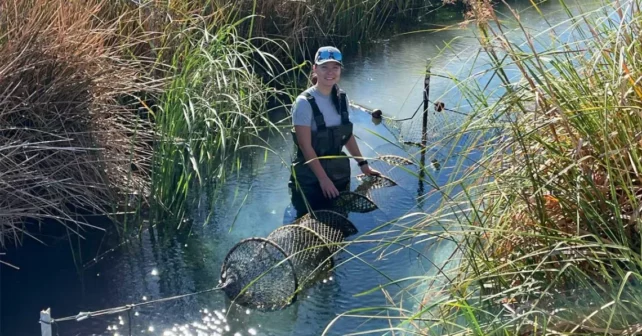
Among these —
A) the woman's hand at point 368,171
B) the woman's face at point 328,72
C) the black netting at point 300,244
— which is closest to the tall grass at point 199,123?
the woman's face at point 328,72

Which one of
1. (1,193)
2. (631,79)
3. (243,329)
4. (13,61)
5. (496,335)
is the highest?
(13,61)

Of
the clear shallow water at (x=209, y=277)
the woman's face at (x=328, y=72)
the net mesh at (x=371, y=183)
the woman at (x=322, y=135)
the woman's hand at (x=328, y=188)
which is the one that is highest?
the woman's face at (x=328, y=72)

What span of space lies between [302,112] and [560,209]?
93.9 inches

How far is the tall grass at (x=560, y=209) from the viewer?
262 cm

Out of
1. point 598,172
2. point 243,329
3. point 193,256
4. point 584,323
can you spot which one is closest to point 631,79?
point 598,172

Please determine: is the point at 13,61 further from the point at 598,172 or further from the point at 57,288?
the point at 598,172

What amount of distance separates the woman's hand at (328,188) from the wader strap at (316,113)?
0.34 meters

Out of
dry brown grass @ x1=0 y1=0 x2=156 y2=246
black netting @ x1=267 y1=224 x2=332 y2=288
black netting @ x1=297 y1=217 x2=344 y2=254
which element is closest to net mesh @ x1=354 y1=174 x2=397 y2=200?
black netting @ x1=297 y1=217 x2=344 y2=254

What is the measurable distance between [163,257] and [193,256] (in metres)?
0.19

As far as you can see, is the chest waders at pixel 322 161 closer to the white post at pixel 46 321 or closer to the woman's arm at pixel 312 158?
the woman's arm at pixel 312 158

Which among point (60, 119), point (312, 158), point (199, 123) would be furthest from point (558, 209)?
point (60, 119)

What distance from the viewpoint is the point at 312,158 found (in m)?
5.01

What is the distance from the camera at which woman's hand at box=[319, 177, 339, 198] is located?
514 cm

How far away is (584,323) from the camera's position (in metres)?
2.58
